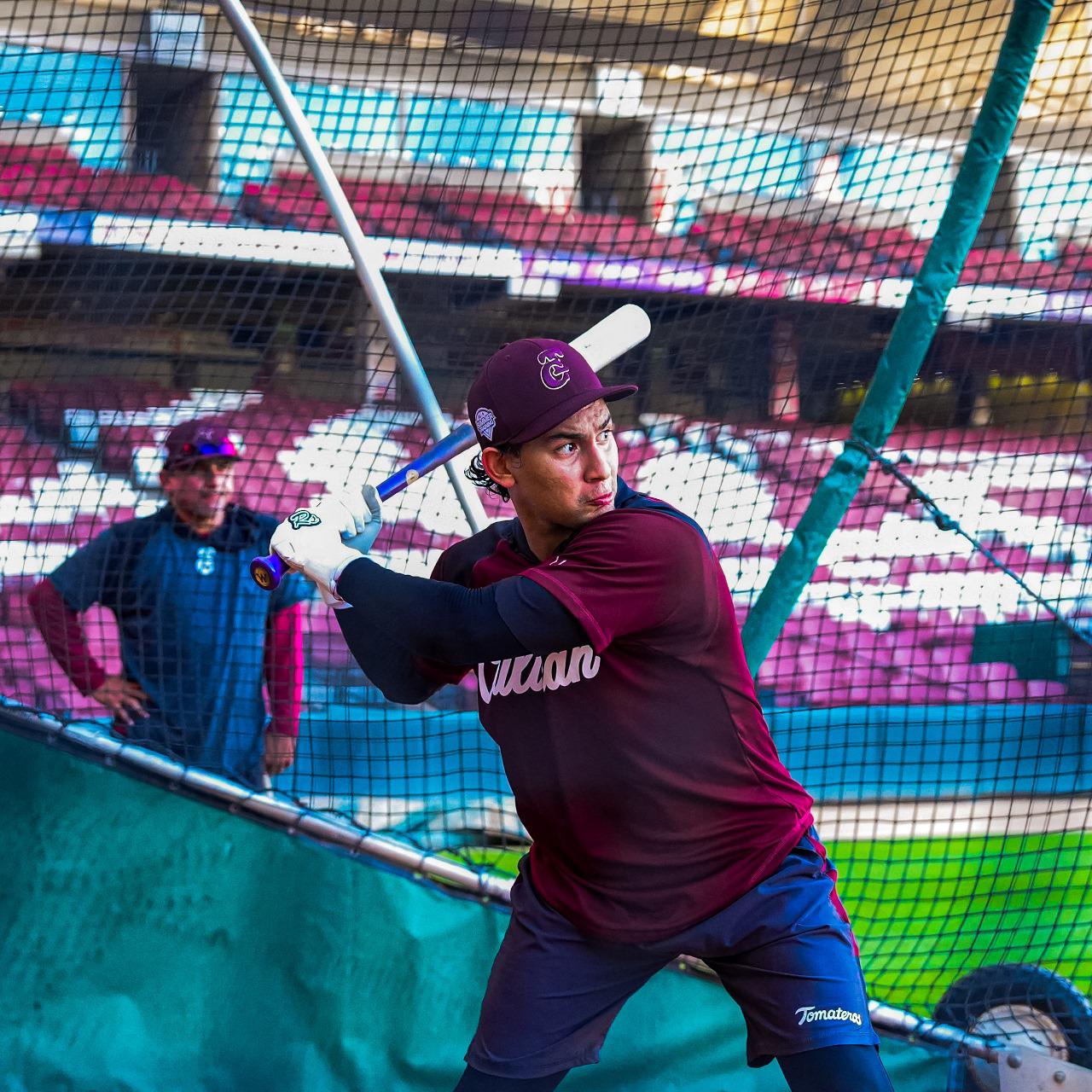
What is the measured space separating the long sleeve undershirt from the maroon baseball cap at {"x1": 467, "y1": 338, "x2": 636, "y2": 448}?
0.81 feet

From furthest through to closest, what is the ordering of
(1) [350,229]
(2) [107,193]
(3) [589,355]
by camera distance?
(2) [107,193] < (1) [350,229] < (3) [589,355]

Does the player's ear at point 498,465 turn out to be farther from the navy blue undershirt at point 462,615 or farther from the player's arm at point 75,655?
the player's arm at point 75,655

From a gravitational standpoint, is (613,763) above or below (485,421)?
below

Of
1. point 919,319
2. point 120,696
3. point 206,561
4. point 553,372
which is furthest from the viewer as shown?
point 206,561

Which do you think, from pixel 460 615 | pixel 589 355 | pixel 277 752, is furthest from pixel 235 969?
pixel 589 355

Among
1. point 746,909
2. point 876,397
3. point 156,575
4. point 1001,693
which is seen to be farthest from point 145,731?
point 1001,693

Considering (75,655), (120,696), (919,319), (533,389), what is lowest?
(120,696)

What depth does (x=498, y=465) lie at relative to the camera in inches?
78.3

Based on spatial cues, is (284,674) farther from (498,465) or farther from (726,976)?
(726,976)

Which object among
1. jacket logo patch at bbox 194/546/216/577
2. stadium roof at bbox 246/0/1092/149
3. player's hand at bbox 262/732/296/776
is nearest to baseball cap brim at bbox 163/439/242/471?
jacket logo patch at bbox 194/546/216/577

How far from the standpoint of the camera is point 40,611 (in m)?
3.21

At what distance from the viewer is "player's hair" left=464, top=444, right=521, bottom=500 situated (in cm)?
194

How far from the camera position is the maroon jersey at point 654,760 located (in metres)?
1.90

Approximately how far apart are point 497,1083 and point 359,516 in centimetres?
96
